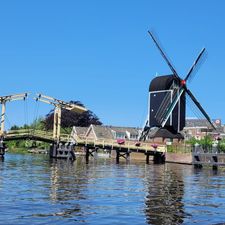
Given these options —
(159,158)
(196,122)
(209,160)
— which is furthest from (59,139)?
(196,122)

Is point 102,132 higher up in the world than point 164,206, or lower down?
higher up

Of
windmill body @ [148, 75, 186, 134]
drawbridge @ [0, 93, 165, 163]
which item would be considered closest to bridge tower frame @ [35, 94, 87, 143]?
drawbridge @ [0, 93, 165, 163]

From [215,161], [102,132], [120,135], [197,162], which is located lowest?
[197,162]

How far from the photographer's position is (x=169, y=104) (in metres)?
85.2

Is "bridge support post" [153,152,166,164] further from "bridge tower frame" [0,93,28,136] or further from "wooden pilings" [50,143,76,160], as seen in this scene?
"bridge tower frame" [0,93,28,136]

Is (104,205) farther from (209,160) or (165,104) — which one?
(165,104)

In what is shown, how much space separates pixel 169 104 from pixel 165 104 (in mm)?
1314

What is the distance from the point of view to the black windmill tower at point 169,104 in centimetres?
8500

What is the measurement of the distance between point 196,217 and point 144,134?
251 ft

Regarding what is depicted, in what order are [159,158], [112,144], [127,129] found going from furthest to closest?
[127,129] → [159,158] → [112,144]

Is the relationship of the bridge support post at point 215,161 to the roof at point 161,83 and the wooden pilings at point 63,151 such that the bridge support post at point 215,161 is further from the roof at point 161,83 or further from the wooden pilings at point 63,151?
the roof at point 161,83

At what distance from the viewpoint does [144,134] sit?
91688 mm

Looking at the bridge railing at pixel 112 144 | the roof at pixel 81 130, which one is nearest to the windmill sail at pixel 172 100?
the bridge railing at pixel 112 144

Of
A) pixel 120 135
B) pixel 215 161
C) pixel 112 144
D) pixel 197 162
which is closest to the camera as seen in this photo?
pixel 215 161
